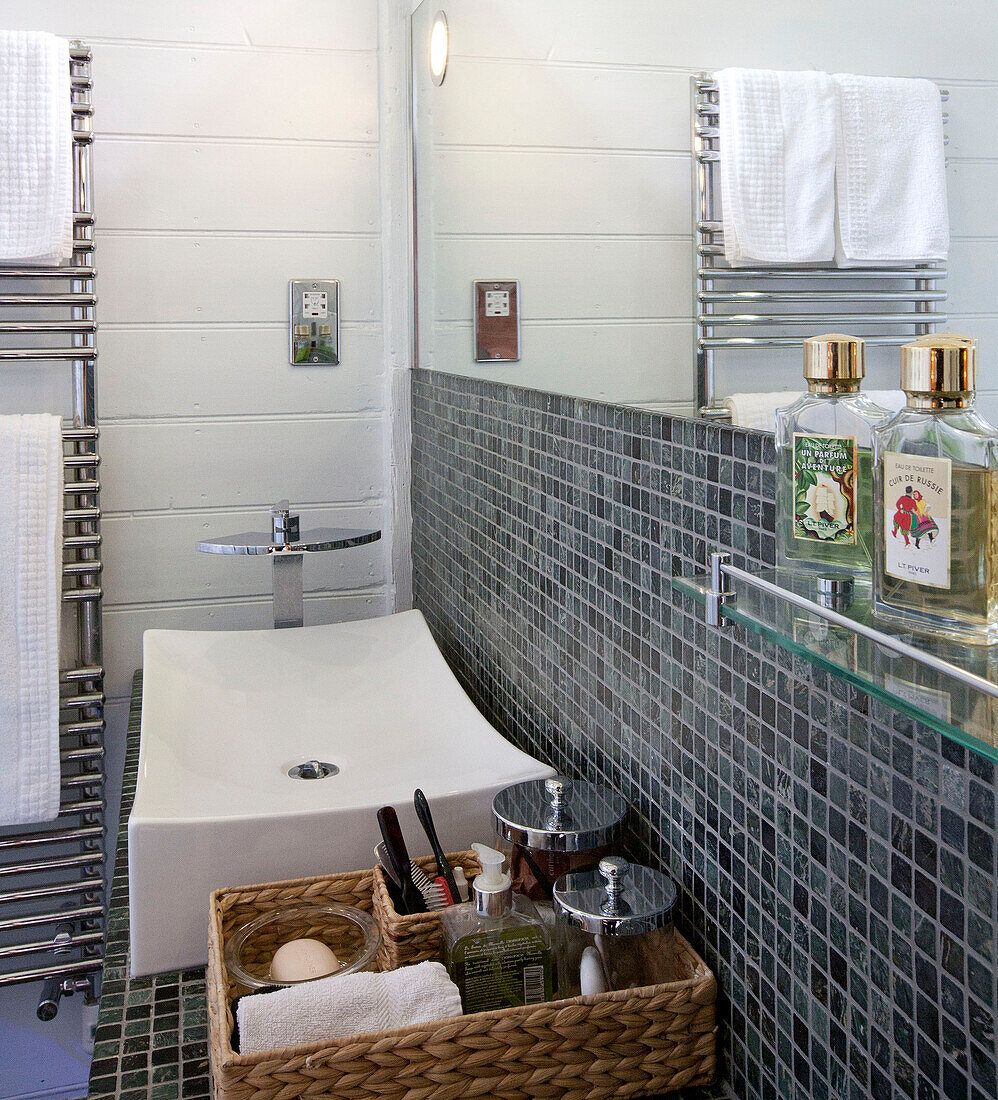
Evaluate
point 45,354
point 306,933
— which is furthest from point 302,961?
point 45,354

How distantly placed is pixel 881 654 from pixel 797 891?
0.26 meters

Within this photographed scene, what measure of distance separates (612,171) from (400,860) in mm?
611

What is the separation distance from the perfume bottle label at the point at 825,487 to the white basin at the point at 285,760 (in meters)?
0.56

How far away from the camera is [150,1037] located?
85 centimetres

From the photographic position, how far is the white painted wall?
70.6 inches

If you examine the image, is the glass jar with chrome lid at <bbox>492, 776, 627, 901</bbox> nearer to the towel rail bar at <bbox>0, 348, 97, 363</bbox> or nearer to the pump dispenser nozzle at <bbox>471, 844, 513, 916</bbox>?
the pump dispenser nozzle at <bbox>471, 844, 513, 916</bbox>

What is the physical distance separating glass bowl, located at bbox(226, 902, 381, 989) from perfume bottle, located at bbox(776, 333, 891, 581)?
20.1 inches

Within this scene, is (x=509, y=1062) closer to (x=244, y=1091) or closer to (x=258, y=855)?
(x=244, y=1091)

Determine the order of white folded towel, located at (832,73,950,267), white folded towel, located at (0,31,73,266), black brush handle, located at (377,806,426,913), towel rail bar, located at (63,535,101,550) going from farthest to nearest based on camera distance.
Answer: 1. towel rail bar, located at (63,535,101,550)
2. white folded towel, located at (0,31,73,266)
3. black brush handle, located at (377,806,426,913)
4. white folded towel, located at (832,73,950,267)

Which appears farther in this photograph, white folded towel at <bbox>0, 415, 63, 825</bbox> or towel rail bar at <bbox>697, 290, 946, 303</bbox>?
white folded towel at <bbox>0, 415, 63, 825</bbox>

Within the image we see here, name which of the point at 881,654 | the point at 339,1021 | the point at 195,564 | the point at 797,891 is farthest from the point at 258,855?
the point at 195,564

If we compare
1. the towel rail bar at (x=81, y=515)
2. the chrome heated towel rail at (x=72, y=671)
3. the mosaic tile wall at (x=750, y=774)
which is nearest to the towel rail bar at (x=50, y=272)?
the chrome heated towel rail at (x=72, y=671)

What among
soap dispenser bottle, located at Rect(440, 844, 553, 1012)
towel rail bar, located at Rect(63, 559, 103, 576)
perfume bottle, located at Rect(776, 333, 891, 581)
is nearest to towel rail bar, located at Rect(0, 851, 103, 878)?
towel rail bar, located at Rect(63, 559, 103, 576)

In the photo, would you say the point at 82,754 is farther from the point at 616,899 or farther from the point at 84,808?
the point at 616,899
